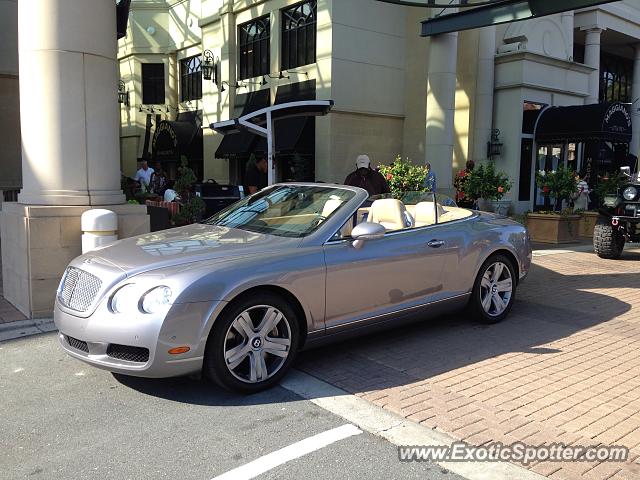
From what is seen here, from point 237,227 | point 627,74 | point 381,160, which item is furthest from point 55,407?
point 627,74

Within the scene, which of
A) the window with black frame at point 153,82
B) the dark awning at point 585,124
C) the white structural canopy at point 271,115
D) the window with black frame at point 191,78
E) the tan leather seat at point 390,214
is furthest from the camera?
the window with black frame at point 153,82

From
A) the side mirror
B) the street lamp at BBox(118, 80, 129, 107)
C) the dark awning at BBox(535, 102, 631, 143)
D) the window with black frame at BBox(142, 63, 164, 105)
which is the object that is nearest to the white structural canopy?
the side mirror

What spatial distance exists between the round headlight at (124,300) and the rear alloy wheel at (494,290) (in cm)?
337

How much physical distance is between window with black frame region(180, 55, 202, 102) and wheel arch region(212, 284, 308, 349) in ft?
67.6


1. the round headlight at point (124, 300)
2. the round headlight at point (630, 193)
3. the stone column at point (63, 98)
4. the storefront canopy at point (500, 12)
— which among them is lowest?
the round headlight at point (124, 300)

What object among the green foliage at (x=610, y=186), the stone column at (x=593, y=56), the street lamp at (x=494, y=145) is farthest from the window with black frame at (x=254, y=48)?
the stone column at (x=593, y=56)

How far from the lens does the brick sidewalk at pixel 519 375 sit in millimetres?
3531

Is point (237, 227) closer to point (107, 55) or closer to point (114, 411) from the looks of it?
point (114, 411)

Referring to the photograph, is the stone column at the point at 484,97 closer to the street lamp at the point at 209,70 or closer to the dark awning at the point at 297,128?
the dark awning at the point at 297,128

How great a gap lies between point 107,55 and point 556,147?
15386 mm

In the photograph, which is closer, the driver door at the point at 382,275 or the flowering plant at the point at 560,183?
the driver door at the point at 382,275

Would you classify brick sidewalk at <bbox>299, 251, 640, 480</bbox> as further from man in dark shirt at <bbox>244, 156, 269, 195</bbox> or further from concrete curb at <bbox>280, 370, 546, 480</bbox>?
man in dark shirt at <bbox>244, 156, 269, 195</bbox>

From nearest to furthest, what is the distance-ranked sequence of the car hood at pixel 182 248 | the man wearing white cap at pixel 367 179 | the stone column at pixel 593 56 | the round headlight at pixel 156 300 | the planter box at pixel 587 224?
the round headlight at pixel 156 300, the car hood at pixel 182 248, the man wearing white cap at pixel 367 179, the planter box at pixel 587 224, the stone column at pixel 593 56

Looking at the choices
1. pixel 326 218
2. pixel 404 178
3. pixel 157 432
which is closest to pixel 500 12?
pixel 404 178
